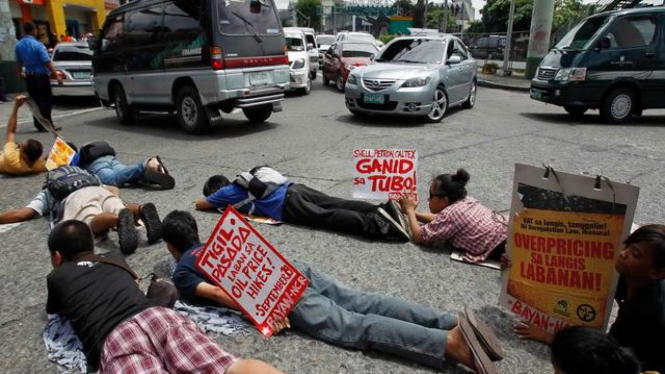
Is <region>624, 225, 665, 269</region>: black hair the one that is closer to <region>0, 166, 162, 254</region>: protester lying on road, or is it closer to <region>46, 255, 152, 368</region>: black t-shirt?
<region>46, 255, 152, 368</region>: black t-shirt

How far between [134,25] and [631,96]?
9.74m

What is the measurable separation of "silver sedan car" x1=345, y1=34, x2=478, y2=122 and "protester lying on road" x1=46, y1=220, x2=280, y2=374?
7043 millimetres

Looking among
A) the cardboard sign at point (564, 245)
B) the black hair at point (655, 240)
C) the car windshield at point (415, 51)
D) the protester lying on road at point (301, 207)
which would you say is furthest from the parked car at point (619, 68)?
the black hair at point (655, 240)

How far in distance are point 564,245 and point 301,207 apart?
7.41 ft

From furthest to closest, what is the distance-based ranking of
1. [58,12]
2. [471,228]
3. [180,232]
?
[58,12]
[471,228]
[180,232]

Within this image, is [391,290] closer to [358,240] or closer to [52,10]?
[358,240]

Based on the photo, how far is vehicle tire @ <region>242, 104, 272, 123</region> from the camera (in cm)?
975

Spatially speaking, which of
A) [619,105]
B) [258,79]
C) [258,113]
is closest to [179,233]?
[258,79]

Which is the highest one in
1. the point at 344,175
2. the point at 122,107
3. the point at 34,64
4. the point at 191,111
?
the point at 34,64

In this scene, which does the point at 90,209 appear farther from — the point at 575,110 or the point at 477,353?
the point at 575,110

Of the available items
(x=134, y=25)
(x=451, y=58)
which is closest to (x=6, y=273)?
(x=134, y=25)

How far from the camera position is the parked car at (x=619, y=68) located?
9.05 metres

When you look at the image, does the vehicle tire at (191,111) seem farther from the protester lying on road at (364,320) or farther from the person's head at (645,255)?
A: the person's head at (645,255)

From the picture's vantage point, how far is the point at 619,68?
9.16 metres
